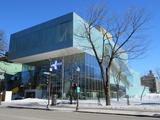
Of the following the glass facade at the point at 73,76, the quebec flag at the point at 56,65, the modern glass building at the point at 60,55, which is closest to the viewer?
the modern glass building at the point at 60,55

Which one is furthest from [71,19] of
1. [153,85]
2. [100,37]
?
[153,85]

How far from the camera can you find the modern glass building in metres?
Answer: 60.7

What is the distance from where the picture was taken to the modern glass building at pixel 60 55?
199 ft

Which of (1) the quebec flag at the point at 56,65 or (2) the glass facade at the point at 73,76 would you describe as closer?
(2) the glass facade at the point at 73,76

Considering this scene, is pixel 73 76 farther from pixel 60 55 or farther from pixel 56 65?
pixel 60 55

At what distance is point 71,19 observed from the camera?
198 ft

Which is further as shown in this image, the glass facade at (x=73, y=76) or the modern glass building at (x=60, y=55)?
the glass facade at (x=73, y=76)

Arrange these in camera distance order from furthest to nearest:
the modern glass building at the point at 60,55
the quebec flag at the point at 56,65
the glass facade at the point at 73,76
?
the quebec flag at the point at 56,65
the glass facade at the point at 73,76
the modern glass building at the point at 60,55

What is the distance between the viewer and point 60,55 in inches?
2564

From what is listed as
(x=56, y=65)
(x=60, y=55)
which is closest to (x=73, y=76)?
(x=56, y=65)

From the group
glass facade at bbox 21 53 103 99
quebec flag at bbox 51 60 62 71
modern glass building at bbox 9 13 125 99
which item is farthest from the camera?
quebec flag at bbox 51 60 62 71

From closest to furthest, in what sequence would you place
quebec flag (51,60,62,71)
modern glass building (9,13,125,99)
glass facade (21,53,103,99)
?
modern glass building (9,13,125,99) < glass facade (21,53,103,99) < quebec flag (51,60,62,71)

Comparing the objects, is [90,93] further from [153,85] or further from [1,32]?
[153,85]

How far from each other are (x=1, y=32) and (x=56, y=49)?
1584cm
